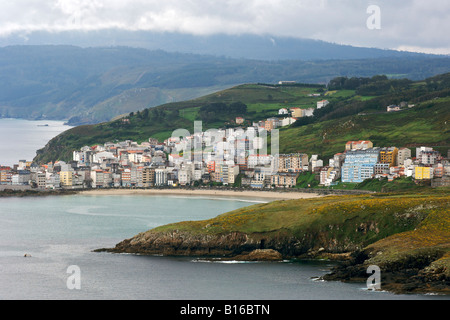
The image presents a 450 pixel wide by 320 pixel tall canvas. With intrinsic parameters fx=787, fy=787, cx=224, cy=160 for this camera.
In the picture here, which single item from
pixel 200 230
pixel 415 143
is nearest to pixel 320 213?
pixel 200 230

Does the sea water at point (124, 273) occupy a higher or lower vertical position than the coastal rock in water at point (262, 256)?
lower

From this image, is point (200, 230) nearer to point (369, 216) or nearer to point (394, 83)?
point (369, 216)

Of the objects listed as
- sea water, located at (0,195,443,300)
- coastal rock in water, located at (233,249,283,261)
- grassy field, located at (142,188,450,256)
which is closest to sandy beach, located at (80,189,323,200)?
sea water, located at (0,195,443,300)

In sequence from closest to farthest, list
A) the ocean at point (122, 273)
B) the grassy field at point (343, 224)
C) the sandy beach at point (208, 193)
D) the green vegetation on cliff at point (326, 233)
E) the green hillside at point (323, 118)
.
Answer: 1. the ocean at point (122, 273)
2. the green vegetation on cliff at point (326, 233)
3. the grassy field at point (343, 224)
4. the sandy beach at point (208, 193)
5. the green hillside at point (323, 118)

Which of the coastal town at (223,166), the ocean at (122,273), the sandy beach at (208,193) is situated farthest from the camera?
the coastal town at (223,166)

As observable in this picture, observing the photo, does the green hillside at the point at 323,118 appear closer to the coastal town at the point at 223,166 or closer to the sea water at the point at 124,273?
the coastal town at the point at 223,166

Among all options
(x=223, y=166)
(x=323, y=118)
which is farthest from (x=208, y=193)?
(x=323, y=118)

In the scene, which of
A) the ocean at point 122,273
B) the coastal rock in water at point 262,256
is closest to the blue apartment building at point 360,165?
the ocean at point 122,273
